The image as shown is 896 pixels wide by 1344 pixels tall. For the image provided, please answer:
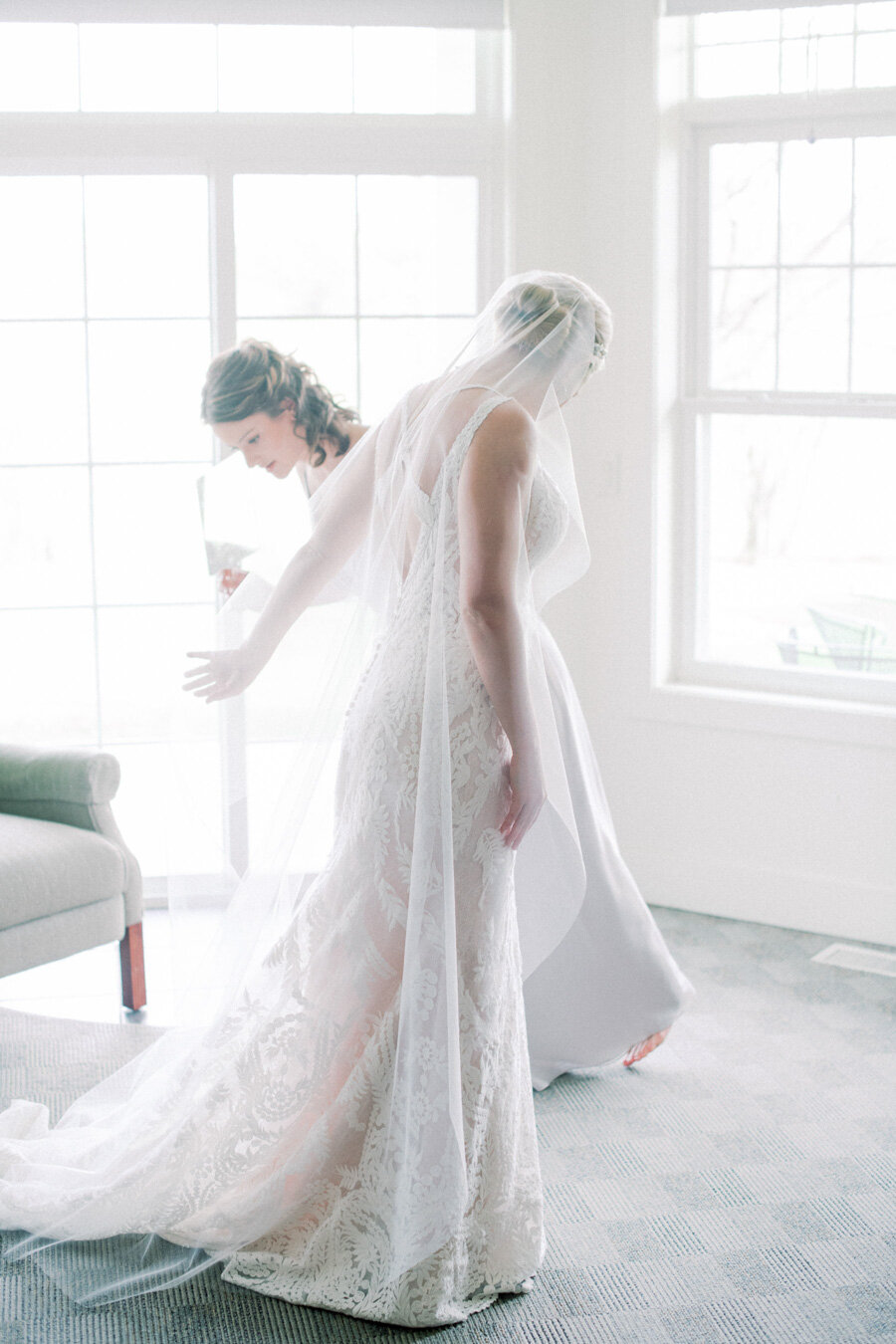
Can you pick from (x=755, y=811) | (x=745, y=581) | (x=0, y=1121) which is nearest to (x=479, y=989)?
(x=0, y=1121)

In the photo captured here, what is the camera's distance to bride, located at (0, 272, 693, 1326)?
2049mm

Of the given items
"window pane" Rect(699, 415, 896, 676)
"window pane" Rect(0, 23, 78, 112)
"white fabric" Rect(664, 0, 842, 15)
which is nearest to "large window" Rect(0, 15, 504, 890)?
"window pane" Rect(0, 23, 78, 112)

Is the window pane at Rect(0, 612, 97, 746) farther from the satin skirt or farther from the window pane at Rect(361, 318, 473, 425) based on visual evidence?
the satin skirt

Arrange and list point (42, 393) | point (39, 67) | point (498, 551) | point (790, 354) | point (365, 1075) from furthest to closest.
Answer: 1. point (42, 393)
2. point (790, 354)
3. point (39, 67)
4. point (365, 1075)
5. point (498, 551)

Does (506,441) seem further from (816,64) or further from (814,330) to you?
(816,64)

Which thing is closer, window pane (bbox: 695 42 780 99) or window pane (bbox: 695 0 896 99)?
window pane (bbox: 695 0 896 99)

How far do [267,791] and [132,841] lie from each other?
2291 mm

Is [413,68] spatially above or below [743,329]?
above

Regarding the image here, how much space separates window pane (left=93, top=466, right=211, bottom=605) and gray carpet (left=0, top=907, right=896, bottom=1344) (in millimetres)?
1431

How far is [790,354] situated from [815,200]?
45 centimetres

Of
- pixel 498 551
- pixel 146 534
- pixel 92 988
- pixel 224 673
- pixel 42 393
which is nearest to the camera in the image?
pixel 498 551

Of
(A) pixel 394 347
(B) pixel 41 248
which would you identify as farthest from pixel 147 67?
(A) pixel 394 347

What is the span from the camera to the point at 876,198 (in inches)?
153

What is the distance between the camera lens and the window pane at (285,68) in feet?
13.1
